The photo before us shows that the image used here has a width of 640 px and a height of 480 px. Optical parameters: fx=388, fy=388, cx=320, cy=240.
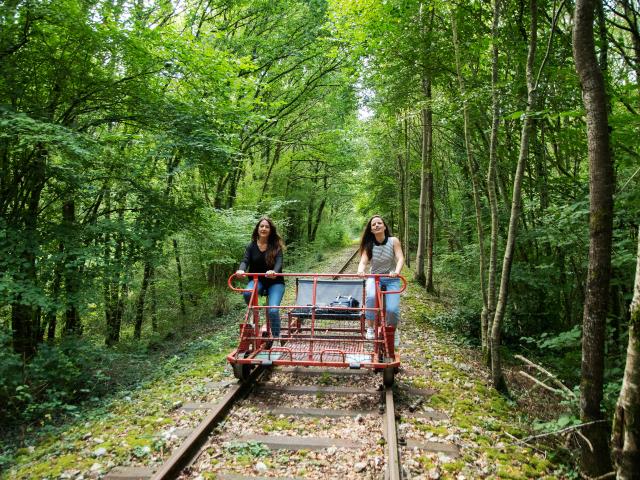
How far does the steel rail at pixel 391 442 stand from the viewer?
3.36 m

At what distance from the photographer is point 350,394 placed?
517 cm

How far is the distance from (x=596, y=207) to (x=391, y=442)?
280 centimetres

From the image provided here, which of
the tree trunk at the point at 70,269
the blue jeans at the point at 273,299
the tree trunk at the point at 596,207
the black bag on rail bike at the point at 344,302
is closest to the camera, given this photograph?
the tree trunk at the point at 596,207

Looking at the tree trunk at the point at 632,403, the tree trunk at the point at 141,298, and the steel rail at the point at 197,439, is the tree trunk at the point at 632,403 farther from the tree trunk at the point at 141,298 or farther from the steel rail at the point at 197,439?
the tree trunk at the point at 141,298

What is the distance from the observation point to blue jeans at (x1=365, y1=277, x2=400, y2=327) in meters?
5.64

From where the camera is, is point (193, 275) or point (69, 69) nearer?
point (69, 69)

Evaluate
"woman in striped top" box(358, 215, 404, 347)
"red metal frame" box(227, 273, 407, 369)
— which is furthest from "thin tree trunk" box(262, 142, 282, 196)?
"red metal frame" box(227, 273, 407, 369)

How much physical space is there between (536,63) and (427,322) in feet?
20.0

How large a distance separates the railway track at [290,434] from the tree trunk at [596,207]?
183 cm

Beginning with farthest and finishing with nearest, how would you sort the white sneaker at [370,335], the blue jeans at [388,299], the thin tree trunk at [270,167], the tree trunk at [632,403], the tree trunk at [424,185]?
the thin tree trunk at [270,167] < the tree trunk at [424,185] < the white sneaker at [370,335] < the blue jeans at [388,299] < the tree trunk at [632,403]

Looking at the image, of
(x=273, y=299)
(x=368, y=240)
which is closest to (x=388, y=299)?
(x=368, y=240)

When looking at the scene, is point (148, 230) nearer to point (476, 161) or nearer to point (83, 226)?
point (83, 226)

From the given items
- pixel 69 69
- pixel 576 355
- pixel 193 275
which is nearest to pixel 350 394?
pixel 576 355

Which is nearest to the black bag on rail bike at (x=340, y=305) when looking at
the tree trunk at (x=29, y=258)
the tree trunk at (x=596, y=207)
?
the tree trunk at (x=596, y=207)
